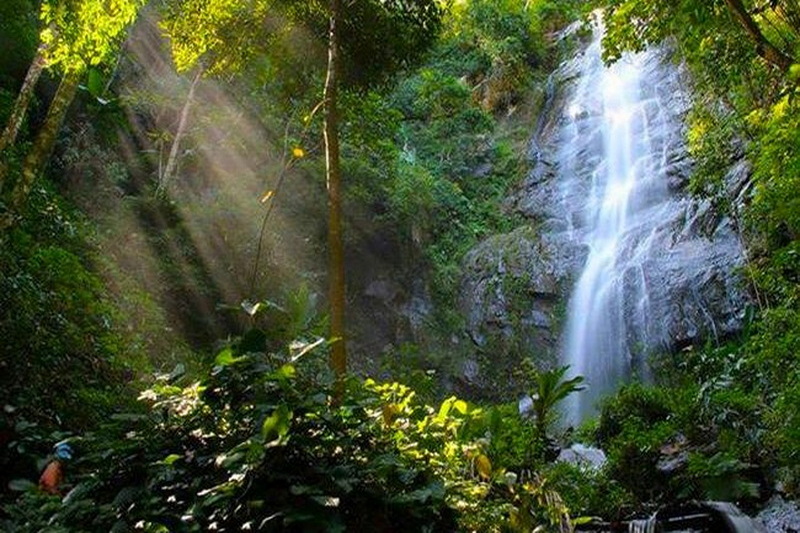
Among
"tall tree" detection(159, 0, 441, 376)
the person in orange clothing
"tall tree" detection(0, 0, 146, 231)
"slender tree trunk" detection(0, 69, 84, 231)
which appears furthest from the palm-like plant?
"slender tree trunk" detection(0, 69, 84, 231)

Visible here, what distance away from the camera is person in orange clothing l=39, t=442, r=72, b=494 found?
2.72m

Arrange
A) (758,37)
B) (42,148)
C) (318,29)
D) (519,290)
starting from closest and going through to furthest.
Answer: (758,37)
(318,29)
(42,148)
(519,290)

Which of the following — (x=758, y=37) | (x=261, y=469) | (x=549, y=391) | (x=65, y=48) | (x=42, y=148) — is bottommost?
(x=549, y=391)

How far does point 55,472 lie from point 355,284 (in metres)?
13.1

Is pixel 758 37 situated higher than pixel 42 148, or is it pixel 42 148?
pixel 42 148

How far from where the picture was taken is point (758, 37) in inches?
201

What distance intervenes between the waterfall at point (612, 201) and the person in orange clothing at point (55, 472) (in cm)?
1222

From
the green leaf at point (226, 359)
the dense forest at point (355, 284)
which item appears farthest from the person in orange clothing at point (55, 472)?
the green leaf at point (226, 359)

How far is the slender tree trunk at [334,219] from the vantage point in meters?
4.36

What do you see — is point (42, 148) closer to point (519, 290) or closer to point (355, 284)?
point (355, 284)

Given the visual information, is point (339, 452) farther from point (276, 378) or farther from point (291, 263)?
point (291, 263)

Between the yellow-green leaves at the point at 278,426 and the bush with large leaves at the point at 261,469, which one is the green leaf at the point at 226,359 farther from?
the yellow-green leaves at the point at 278,426

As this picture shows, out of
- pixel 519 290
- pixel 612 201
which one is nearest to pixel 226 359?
pixel 519 290

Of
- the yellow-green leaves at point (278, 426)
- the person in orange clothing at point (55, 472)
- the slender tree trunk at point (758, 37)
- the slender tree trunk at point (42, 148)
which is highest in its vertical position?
the slender tree trunk at point (42, 148)
